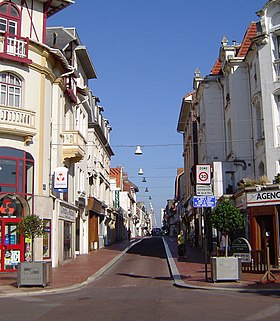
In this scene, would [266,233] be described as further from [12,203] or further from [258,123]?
[12,203]

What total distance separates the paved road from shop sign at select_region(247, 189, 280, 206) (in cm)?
678

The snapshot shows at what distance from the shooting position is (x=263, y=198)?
853 inches

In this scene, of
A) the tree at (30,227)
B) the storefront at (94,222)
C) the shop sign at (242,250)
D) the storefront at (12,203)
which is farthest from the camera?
the storefront at (94,222)

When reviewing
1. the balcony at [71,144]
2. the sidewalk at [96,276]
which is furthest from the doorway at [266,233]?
the balcony at [71,144]

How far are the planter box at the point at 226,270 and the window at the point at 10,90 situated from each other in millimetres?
11835

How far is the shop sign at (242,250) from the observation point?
1900 cm

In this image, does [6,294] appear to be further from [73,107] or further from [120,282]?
[73,107]

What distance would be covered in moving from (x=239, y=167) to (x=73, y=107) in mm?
10625

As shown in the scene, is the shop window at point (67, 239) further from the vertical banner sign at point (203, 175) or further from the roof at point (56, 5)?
the vertical banner sign at point (203, 175)

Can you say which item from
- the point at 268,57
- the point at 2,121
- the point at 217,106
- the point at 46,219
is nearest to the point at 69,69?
the point at 2,121

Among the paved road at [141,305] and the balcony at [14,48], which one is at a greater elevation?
the balcony at [14,48]

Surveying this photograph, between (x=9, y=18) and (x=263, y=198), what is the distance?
14.1m

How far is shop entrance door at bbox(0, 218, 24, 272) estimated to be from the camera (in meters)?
21.6

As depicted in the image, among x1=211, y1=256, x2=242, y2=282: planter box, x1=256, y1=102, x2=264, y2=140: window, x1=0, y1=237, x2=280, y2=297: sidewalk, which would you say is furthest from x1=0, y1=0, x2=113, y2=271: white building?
x1=256, y1=102, x2=264, y2=140: window
